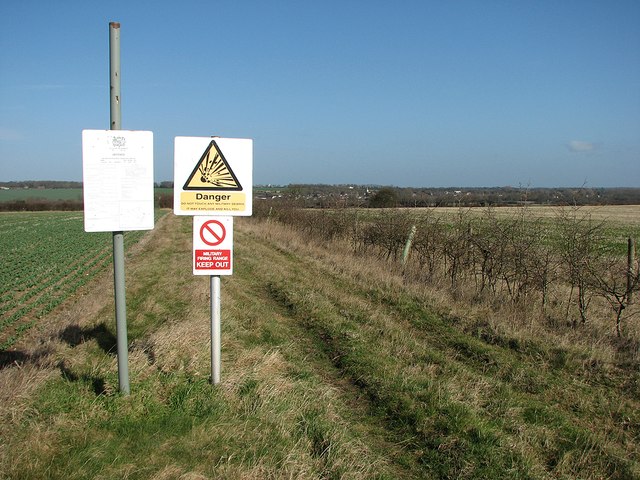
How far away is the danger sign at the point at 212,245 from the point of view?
4.69 m

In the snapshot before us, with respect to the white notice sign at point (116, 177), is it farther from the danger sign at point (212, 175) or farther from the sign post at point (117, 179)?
the danger sign at point (212, 175)

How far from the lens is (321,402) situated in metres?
4.80

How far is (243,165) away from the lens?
4.66 meters

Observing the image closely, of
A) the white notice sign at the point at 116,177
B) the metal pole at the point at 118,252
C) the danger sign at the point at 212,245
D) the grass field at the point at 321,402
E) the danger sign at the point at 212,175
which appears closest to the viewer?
the grass field at the point at 321,402

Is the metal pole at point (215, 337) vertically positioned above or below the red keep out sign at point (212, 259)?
below

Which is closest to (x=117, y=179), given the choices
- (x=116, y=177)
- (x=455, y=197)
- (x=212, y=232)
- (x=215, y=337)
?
(x=116, y=177)

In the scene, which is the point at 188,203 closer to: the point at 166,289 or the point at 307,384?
the point at 307,384

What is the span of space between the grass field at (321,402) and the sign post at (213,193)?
785 mm

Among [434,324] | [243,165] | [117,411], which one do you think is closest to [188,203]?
[243,165]

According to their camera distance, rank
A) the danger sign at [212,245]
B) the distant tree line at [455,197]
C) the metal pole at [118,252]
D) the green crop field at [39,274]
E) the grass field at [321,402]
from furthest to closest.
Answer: the green crop field at [39,274], the distant tree line at [455,197], the danger sign at [212,245], the metal pole at [118,252], the grass field at [321,402]

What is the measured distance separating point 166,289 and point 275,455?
7594 millimetres

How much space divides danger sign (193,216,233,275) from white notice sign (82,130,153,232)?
572mm

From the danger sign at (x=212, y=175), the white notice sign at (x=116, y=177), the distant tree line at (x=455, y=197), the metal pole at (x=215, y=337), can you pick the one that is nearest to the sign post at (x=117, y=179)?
the white notice sign at (x=116, y=177)

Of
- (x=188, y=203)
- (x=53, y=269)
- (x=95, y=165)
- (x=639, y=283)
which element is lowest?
(x=53, y=269)
